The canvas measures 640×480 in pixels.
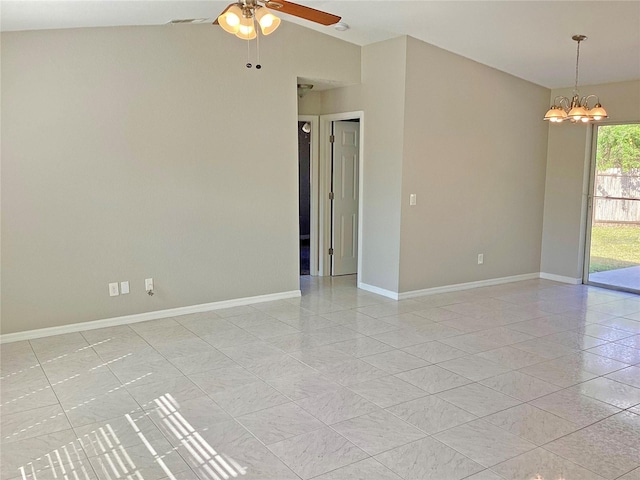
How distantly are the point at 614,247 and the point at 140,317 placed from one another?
551cm

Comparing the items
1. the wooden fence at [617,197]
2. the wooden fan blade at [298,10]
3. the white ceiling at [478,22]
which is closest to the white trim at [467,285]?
the wooden fence at [617,197]

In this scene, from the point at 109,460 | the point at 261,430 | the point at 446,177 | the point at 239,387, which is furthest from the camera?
the point at 446,177

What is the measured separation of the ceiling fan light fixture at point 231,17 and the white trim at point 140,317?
9.97ft

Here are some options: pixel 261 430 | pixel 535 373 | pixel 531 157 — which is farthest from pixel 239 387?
pixel 531 157

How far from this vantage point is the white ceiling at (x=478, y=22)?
13.2ft

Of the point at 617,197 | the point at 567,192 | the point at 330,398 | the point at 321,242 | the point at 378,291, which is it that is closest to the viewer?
the point at 330,398

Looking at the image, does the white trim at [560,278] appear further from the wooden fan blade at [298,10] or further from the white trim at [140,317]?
the wooden fan blade at [298,10]

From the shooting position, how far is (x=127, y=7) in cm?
405

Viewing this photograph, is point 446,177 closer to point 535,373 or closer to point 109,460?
point 535,373

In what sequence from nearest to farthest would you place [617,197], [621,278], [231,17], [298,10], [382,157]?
1. [231,17]
2. [298,10]
3. [382,157]
4. [617,197]
5. [621,278]

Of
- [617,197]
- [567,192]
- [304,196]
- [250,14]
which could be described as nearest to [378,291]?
[304,196]

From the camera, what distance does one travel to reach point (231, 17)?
2.81 meters

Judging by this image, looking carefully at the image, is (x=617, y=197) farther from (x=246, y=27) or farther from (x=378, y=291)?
(x=246, y=27)

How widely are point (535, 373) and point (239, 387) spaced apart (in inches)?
82.0
